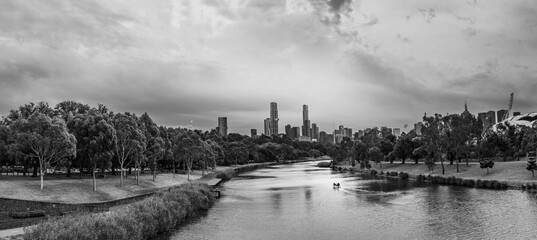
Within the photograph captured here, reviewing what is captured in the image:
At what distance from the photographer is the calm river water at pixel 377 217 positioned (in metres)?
47.3

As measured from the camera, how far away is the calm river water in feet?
155

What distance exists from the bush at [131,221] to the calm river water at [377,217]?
8.74 feet

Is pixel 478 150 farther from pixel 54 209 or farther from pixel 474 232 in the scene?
pixel 54 209

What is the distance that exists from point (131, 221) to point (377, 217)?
1359 inches

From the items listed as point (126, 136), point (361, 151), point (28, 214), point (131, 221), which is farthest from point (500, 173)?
point (28, 214)

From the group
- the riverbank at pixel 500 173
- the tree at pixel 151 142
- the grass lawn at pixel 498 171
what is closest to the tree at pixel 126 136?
the tree at pixel 151 142

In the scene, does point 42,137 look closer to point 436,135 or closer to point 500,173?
point 500,173

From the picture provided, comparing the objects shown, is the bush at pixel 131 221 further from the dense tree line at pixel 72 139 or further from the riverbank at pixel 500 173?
the riverbank at pixel 500 173

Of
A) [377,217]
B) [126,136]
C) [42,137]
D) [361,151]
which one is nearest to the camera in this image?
[377,217]

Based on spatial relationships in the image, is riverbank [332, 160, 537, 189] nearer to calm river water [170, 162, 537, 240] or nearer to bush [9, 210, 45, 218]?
calm river water [170, 162, 537, 240]

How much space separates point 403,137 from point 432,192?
78049 mm

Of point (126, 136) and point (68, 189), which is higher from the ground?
point (126, 136)

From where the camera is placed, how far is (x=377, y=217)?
57.9 m

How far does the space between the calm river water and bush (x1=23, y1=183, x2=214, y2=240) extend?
266 centimetres
